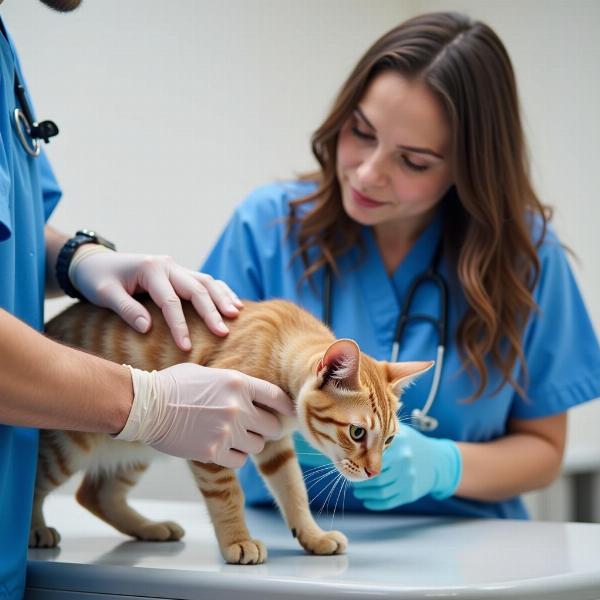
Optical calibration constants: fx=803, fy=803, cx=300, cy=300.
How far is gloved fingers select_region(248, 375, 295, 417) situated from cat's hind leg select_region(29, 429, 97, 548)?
0.29 metres

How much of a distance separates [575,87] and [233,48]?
1119 millimetres

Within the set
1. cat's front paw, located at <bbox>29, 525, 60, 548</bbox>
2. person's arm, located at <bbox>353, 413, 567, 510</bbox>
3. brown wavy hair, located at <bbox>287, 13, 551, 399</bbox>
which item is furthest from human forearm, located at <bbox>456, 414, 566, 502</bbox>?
cat's front paw, located at <bbox>29, 525, 60, 548</bbox>

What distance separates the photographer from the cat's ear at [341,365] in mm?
1031

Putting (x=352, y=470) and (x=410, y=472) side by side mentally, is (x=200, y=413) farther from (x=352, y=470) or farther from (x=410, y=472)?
(x=410, y=472)

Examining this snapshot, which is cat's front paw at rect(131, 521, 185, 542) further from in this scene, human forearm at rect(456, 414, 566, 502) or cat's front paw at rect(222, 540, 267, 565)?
human forearm at rect(456, 414, 566, 502)

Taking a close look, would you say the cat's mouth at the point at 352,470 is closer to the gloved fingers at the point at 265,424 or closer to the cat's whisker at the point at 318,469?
the gloved fingers at the point at 265,424

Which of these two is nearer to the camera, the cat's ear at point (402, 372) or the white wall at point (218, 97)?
the cat's ear at point (402, 372)

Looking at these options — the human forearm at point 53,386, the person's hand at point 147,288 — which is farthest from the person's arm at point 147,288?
the human forearm at point 53,386

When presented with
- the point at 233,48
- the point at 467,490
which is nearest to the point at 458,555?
the point at 467,490

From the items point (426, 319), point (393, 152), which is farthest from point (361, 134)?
point (426, 319)

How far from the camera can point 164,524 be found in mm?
1271

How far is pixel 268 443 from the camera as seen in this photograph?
1.22 meters

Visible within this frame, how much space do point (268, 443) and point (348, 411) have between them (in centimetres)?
20

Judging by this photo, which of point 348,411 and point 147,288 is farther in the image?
point 147,288
